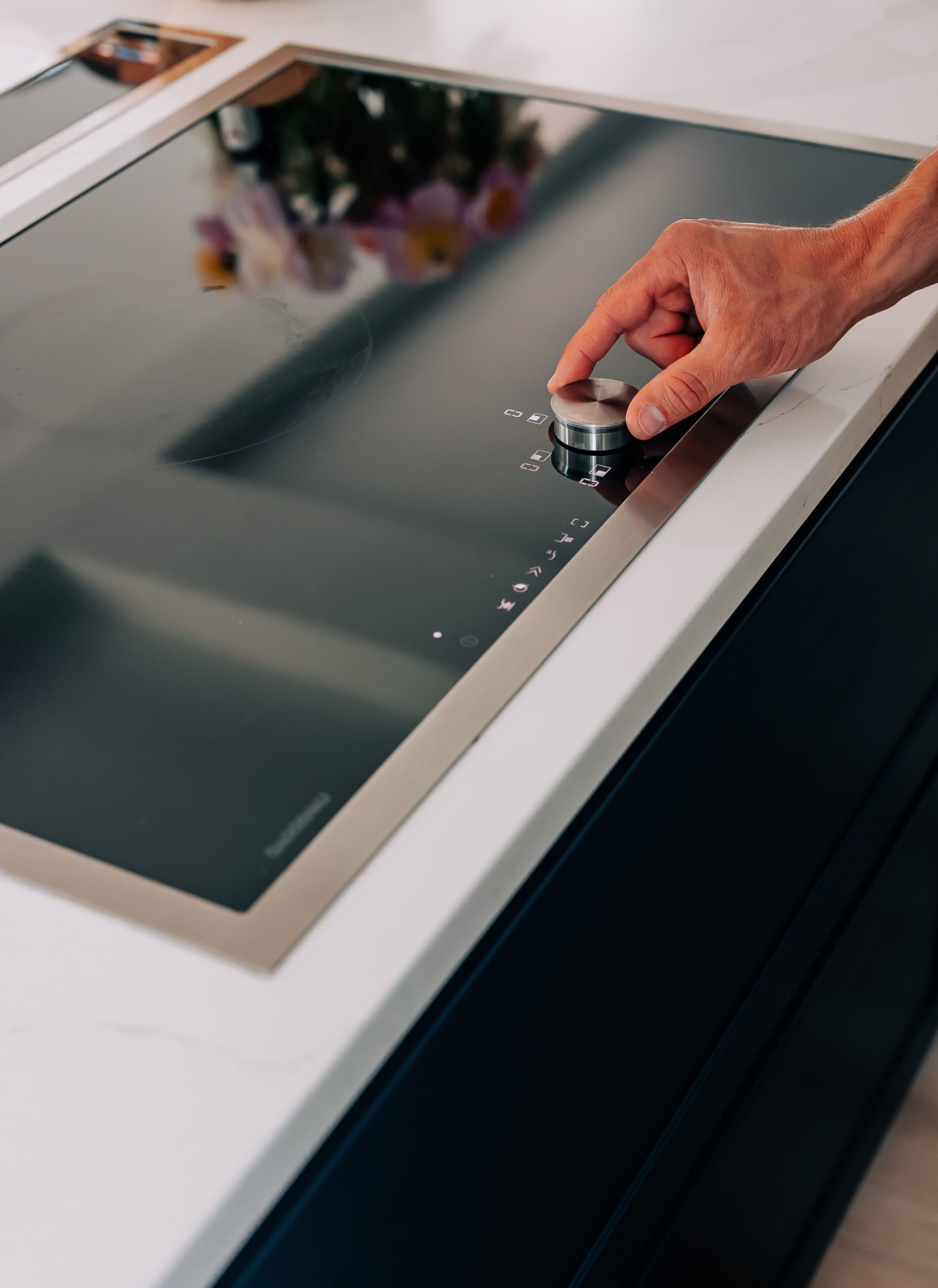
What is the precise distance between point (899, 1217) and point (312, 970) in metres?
1.20

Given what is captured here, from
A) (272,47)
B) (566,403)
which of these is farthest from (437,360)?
(272,47)

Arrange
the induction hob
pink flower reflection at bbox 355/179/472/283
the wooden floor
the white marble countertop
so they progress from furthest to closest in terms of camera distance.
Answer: the wooden floor
pink flower reflection at bbox 355/179/472/283
the induction hob
the white marble countertop

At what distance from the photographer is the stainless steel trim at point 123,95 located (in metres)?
1.17

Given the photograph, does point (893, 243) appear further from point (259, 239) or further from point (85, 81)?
point (85, 81)

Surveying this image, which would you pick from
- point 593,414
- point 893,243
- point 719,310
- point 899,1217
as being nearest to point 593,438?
point 593,414

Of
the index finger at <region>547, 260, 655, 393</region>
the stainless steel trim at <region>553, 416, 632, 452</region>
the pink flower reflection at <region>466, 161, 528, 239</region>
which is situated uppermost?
the pink flower reflection at <region>466, 161, 528, 239</region>

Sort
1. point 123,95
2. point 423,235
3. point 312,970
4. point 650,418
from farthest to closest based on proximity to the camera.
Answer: point 123,95 < point 423,235 < point 650,418 < point 312,970

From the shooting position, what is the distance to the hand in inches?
31.8

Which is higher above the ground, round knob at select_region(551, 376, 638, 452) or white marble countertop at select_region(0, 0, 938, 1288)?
round knob at select_region(551, 376, 638, 452)

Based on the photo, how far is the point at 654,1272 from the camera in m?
0.92

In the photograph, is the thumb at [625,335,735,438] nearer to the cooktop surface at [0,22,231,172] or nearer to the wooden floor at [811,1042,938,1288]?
the cooktop surface at [0,22,231,172]

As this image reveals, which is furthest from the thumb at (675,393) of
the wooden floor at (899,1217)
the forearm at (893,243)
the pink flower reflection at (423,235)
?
the wooden floor at (899,1217)

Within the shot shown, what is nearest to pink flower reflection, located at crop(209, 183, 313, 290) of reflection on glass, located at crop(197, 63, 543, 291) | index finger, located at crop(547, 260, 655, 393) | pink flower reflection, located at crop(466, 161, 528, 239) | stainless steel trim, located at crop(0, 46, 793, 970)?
reflection on glass, located at crop(197, 63, 543, 291)

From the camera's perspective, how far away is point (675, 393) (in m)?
0.80
